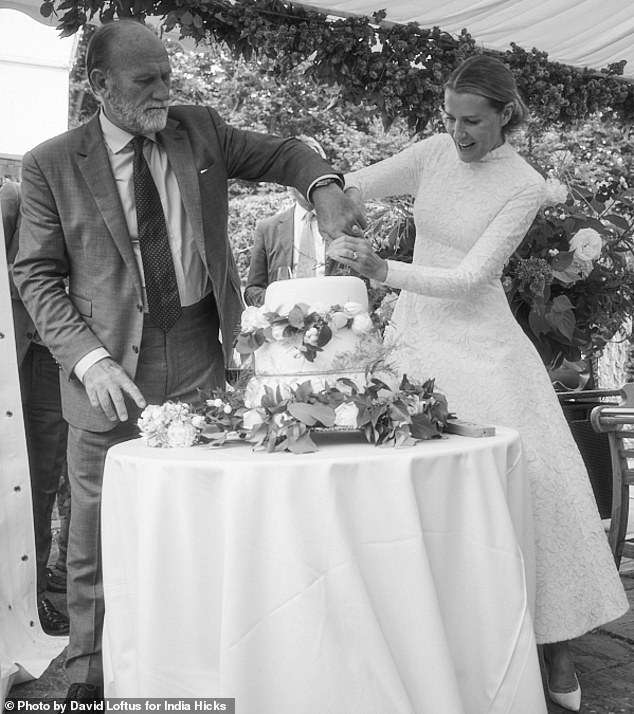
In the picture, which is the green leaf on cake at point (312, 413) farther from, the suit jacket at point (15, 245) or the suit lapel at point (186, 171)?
the suit jacket at point (15, 245)

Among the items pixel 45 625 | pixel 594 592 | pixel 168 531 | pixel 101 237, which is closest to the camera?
pixel 168 531

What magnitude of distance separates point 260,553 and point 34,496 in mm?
2582

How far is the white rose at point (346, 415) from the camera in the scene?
2059 millimetres

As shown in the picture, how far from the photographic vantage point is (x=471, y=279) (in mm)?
2762

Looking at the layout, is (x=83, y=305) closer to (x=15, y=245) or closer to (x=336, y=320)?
(x=336, y=320)

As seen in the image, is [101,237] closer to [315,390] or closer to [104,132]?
[104,132]

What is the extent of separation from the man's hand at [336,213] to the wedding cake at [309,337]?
39 cm

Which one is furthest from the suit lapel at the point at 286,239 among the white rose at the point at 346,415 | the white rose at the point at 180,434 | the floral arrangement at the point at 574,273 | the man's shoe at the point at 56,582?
the white rose at the point at 346,415

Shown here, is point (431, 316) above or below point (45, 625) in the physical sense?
above

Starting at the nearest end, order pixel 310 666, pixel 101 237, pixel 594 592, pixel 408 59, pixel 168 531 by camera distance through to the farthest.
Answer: pixel 310 666, pixel 168 531, pixel 101 237, pixel 594 592, pixel 408 59

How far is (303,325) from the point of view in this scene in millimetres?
2137

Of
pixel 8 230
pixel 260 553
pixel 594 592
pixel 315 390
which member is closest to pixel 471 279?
pixel 315 390

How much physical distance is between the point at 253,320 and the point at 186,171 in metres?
0.73

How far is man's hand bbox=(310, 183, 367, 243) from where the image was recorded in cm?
258
